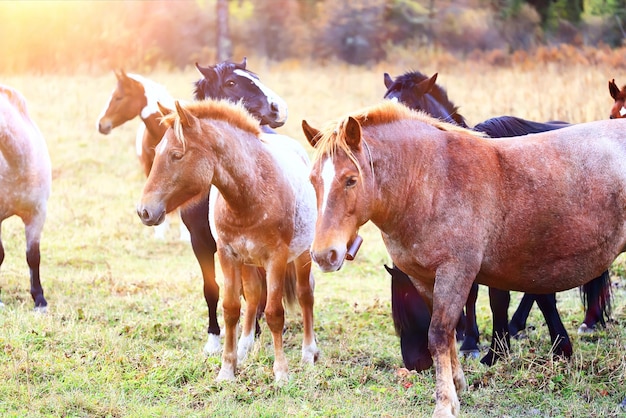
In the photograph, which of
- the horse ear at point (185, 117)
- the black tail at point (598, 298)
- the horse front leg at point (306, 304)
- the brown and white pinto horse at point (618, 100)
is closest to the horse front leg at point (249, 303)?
the horse front leg at point (306, 304)

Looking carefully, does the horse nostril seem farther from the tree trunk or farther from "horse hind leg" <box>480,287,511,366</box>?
the tree trunk

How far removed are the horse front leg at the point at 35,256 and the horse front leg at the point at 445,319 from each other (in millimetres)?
4119

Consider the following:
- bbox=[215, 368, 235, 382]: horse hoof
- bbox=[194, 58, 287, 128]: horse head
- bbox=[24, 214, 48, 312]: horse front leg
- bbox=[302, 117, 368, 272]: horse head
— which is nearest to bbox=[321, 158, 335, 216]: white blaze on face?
bbox=[302, 117, 368, 272]: horse head

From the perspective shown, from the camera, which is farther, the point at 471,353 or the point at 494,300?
the point at 471,353

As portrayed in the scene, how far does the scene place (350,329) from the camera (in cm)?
658

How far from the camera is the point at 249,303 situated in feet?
18.3

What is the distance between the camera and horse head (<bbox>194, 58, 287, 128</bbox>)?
6523 millimetres

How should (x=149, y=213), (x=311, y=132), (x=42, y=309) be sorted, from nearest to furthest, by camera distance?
1. (x=311, y=132)
2. (x=149, y=213)
3. (x=42, y=309)

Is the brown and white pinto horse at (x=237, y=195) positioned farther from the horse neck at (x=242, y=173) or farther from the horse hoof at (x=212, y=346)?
the horse hoof at (x=212, y=346)

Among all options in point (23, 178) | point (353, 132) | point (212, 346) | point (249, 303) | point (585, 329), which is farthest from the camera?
point (23, 178)

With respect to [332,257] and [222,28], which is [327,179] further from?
[222,28]

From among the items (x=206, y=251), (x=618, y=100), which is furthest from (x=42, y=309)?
(x=618, y=100)

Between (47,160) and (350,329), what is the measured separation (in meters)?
3.37

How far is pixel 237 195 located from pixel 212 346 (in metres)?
1.63
